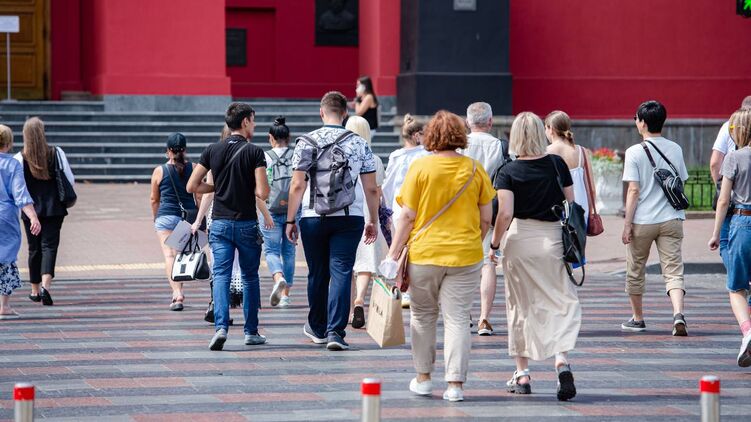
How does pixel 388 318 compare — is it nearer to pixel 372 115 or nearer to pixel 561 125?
pixel 561 125

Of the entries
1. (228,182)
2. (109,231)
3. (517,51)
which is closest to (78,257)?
(109,231)

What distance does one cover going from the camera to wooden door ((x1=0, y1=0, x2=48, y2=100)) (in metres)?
29.2

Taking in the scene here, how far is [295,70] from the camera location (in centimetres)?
3225

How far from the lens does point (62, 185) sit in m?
12.8

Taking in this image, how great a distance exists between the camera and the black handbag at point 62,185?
12836mm

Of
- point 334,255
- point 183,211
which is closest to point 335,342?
point 334,255

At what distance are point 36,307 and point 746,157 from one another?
657 cm

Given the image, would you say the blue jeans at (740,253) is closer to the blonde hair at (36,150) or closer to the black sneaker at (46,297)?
the black sneaker at (46,297)

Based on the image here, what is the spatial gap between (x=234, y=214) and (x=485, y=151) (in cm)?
199

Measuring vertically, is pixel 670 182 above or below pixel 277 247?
above

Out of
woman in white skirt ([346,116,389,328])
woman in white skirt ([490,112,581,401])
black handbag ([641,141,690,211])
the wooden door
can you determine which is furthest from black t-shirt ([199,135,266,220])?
the wooden door

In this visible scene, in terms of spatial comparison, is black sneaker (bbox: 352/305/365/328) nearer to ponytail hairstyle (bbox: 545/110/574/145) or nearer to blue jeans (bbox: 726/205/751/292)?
ponytail hairstyle (bbox: 545/110/574/145)

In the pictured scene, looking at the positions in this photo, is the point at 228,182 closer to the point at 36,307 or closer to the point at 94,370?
the point at 94,370

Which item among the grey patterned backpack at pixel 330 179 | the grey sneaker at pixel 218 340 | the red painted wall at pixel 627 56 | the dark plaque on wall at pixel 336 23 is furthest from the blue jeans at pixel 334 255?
the dark plaque on wall at pixel 336 23
